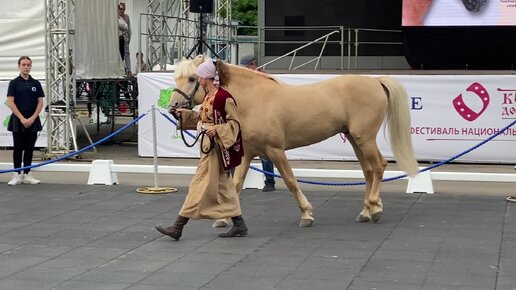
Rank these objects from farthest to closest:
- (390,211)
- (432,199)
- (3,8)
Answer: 1. (3,8)
2. (432,199)
3. (390,211)

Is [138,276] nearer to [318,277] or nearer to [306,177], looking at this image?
[318,277]

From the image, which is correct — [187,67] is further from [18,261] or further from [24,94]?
[24,94]

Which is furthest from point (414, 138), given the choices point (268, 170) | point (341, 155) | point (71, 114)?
point (71, 114)

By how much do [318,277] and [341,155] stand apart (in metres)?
9.06

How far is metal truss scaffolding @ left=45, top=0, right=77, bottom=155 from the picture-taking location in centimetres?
1603

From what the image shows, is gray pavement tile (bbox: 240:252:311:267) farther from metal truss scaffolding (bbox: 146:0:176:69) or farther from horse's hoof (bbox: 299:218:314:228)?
metal truss scaffolding (bbox: 146:0:176:69)

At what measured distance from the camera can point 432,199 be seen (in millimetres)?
11000

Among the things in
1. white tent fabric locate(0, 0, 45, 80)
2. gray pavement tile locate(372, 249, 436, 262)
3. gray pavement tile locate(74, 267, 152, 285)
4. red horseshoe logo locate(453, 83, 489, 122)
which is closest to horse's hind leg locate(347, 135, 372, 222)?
gray pavement tile locate(372, 249, 436, 262)

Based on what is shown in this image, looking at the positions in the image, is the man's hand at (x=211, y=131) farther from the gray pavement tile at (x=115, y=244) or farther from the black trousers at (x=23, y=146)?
the black trousers at (x=23, y=146)

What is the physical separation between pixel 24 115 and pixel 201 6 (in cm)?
913

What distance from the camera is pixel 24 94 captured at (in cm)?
1241

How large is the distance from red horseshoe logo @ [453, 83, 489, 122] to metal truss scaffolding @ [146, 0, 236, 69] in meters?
7.69

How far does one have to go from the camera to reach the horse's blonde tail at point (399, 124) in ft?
31.0

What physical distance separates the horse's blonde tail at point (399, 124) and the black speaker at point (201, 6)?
11.8 m
